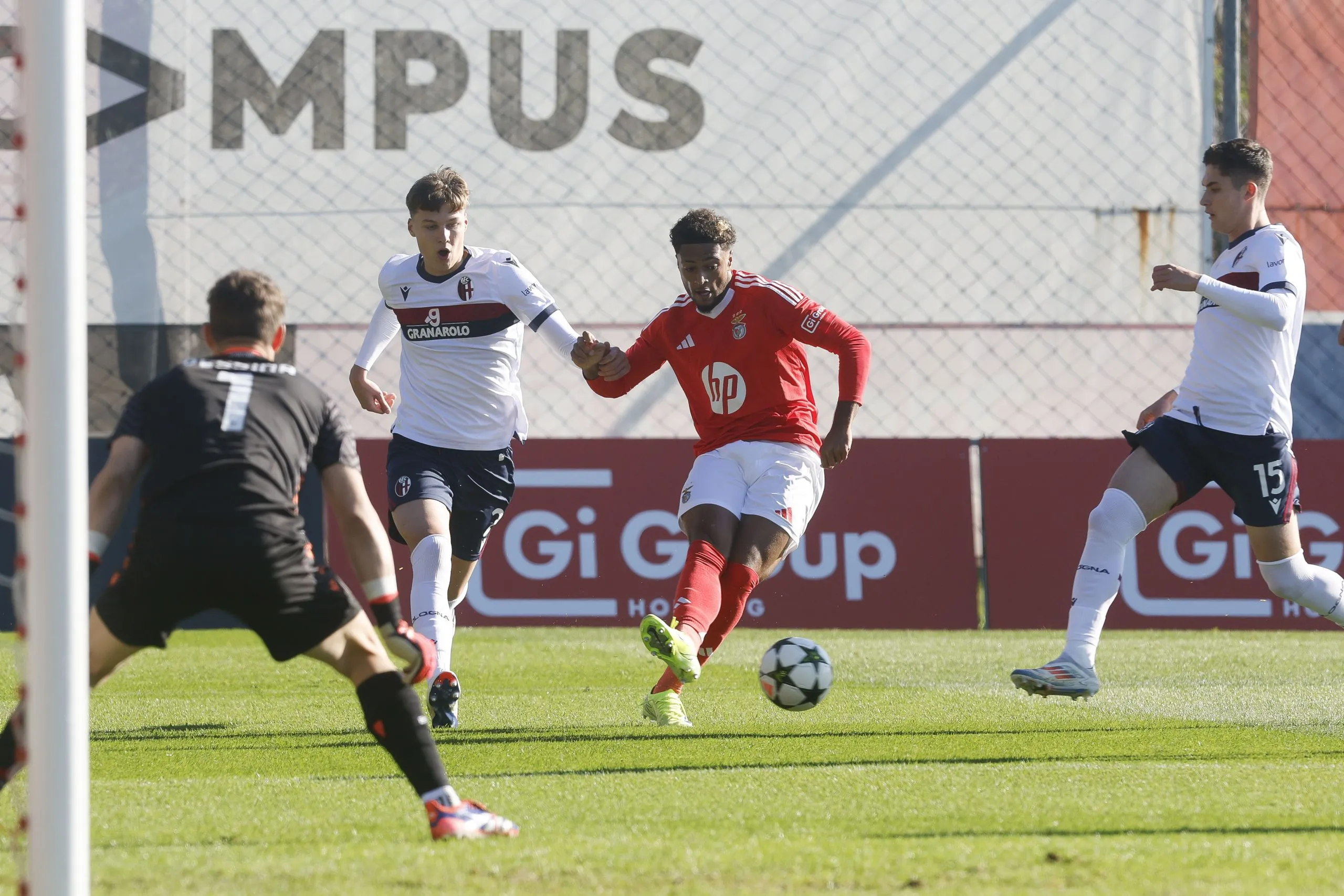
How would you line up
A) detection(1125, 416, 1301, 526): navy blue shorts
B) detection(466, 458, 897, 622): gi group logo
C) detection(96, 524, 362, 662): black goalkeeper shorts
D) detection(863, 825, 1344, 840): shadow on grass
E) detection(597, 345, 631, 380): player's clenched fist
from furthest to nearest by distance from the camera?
1. detection(466, 458, 897, 622): gi group logo
2. detection(597, 345, 631, 380): player's clenched fist
3. detection(1125, 416, 1301, 526): navy blue shorts
4. detection(863, 825, 1344, 840): shadow on grass
5. detection(96, 524, 362, 662): black goalkeeper shorts

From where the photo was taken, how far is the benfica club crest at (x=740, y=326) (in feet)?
21.4

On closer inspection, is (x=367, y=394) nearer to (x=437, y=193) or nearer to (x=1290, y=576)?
(x=437, y=193)

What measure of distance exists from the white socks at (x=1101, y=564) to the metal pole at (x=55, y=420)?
3851 millimetres

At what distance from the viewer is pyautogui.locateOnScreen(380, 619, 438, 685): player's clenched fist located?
386 centimetres

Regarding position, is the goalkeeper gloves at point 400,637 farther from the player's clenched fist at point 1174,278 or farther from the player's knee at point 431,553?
the player's clenched fist at point 1174,278

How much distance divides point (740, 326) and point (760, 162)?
636 cm

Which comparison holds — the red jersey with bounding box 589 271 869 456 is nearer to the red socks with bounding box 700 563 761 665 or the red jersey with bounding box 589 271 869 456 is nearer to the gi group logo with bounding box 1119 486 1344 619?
the red socks with bounding box 700 563 761 665

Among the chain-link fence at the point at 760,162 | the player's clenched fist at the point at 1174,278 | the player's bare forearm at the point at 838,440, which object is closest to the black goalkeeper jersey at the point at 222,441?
the player's bare forearm at the point at 838,440

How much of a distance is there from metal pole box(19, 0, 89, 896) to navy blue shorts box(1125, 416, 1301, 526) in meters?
4.05

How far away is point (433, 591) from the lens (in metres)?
6.43

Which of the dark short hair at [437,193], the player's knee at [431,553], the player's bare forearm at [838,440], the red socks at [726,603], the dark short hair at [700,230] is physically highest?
the dark short hair at [437,193]

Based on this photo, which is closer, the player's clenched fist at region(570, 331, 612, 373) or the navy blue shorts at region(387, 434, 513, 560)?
the player's clenched fist at region(570, 331, 612, 373)

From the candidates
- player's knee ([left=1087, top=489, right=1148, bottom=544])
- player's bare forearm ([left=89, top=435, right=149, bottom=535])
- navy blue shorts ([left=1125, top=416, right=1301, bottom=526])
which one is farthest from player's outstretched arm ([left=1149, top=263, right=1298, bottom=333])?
player's bare forearm ([left=89, top=435, right=149, bottom=535])

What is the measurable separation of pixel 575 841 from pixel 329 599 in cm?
76
